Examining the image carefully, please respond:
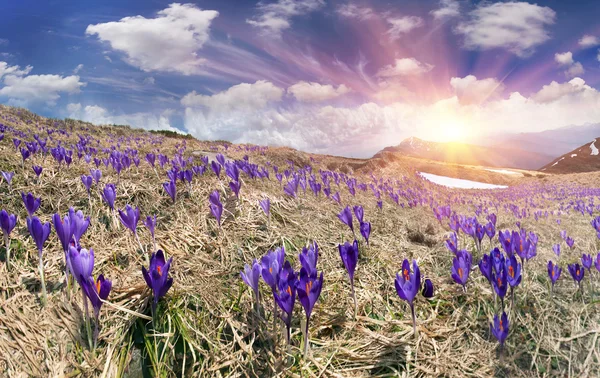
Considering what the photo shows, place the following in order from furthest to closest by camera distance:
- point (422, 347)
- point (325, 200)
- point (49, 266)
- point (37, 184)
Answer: point (325, 200) < point (37, 184) < point (49, 266) < point (422, 347)

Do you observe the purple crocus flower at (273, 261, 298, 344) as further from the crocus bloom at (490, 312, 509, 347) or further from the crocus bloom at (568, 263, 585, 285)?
the crocus bloom at (568, 263, 585, 285)

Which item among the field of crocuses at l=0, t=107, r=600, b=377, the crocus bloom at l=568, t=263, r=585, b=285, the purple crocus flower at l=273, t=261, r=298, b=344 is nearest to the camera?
the purple crocus flower at l=273, t=261, r=298, b=344

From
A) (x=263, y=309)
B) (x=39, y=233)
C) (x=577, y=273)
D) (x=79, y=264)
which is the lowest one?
(x=263, y=309)

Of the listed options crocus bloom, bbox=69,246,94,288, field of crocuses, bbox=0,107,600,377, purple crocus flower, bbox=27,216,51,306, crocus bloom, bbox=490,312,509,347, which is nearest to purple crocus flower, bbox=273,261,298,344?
field of crocuses, bbox=0,107,600,377

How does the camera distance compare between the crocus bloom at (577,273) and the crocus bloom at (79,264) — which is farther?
the crocus bloom at (577,273)

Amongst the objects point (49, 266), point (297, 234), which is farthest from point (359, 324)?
point (49, 266)

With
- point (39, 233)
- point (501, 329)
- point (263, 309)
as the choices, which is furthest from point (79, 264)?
point (501, 329)

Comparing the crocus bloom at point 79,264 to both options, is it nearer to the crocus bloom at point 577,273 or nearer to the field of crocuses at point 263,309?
the field of crocuses at point 263,309

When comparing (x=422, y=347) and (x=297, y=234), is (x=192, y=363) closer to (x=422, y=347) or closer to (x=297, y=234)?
(x=422, y=347)

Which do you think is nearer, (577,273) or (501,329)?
(501,329)

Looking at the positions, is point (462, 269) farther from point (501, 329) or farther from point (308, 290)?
point (308, 290)

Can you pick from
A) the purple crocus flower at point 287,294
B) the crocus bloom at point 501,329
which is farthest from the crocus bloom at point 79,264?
the crocus bloom at point 501,329

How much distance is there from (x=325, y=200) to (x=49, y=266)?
11.6 ft

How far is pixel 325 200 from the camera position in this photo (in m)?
5.04
